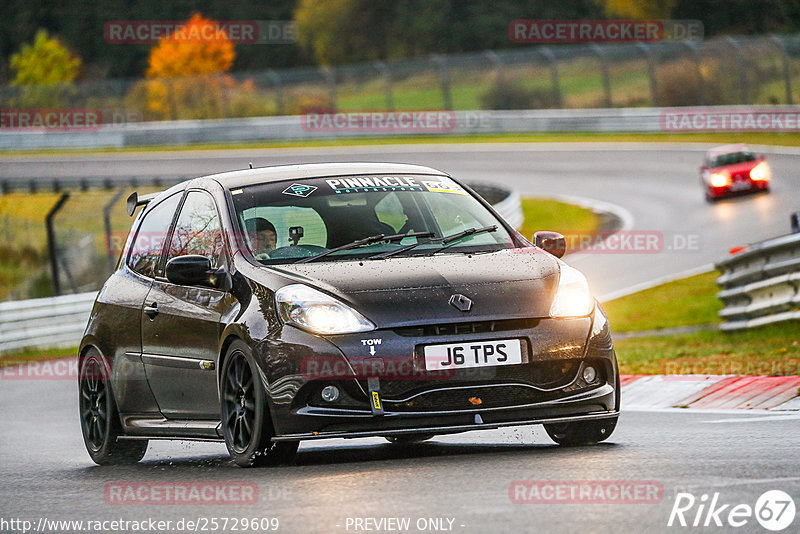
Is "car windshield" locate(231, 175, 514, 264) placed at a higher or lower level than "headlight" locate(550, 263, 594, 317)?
higher

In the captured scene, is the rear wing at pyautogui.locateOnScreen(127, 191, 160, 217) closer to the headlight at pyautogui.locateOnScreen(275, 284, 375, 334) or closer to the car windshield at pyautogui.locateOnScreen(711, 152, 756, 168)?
the headlight at pyautogui.locateOnScreen(275, 284, 375, 334)

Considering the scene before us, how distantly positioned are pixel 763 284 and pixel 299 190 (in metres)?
7.71

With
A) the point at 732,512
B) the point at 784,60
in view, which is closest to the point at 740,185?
the point at 784,60

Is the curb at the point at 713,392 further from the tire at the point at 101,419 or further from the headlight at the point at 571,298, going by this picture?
the tire at the point at 101,419

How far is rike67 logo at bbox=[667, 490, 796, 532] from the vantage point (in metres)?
4.91

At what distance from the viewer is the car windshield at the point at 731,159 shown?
33.3m

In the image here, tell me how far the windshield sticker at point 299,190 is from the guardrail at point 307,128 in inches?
1562

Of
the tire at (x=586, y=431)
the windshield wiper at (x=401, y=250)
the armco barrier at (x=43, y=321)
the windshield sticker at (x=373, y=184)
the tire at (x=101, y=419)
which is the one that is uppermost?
the windshield sticker at (x=373, y=184)

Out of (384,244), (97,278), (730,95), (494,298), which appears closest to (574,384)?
(494,298)

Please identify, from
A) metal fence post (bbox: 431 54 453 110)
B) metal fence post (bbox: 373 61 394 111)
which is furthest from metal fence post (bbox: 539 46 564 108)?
metal fence post (bbox: 373 61 394 111)

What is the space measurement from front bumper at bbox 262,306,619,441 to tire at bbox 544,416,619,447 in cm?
66

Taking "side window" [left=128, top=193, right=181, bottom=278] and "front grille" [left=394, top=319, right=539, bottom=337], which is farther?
"side window" [left=128, top=193, right=181, bottom=278]

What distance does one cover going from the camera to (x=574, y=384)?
23.5 ft

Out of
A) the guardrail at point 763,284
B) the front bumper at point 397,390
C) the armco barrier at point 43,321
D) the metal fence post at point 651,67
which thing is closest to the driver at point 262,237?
the front bumper at point 397,390
